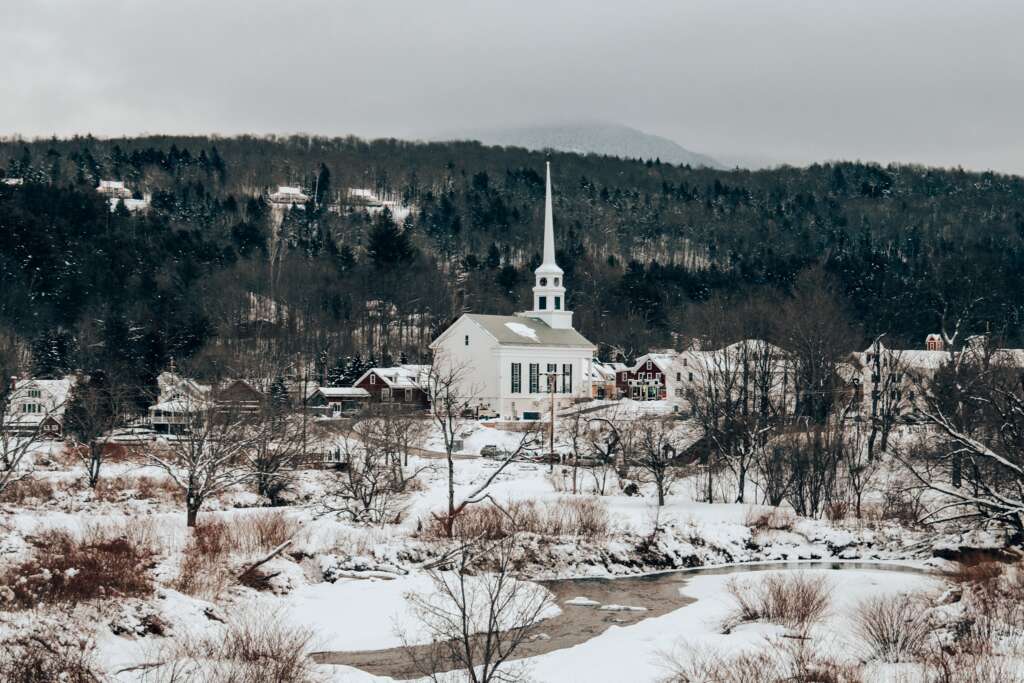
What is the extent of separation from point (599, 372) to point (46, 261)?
45007mm

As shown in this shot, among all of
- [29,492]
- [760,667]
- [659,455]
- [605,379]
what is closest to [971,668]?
[760,667]

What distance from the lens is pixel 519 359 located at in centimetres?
7888

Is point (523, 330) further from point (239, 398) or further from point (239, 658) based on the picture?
point (239, 658)

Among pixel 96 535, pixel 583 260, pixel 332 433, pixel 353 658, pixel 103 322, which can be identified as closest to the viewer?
pixel 353 658

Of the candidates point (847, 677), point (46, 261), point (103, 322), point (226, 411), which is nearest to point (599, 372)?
point (103, 322)

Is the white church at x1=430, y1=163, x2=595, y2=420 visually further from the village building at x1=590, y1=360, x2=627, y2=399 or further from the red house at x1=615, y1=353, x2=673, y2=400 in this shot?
the red house at x1=615, y1=353, x2=673, y2=400

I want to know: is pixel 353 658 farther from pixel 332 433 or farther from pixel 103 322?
pixel 103 322

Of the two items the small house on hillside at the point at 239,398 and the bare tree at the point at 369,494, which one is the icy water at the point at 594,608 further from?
the small house on hillside at the point at 239,398

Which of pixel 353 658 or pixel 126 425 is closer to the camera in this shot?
pixel 353 658

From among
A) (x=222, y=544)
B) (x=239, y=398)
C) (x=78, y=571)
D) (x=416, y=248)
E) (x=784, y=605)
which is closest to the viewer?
(x=78, y=571)

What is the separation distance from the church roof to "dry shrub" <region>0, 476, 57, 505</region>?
41116mm

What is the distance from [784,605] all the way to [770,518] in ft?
47.7

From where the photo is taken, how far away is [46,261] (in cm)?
9538

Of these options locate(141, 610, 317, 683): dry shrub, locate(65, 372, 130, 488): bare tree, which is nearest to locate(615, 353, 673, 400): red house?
locate(65, 372, 130, 488): bare tree
